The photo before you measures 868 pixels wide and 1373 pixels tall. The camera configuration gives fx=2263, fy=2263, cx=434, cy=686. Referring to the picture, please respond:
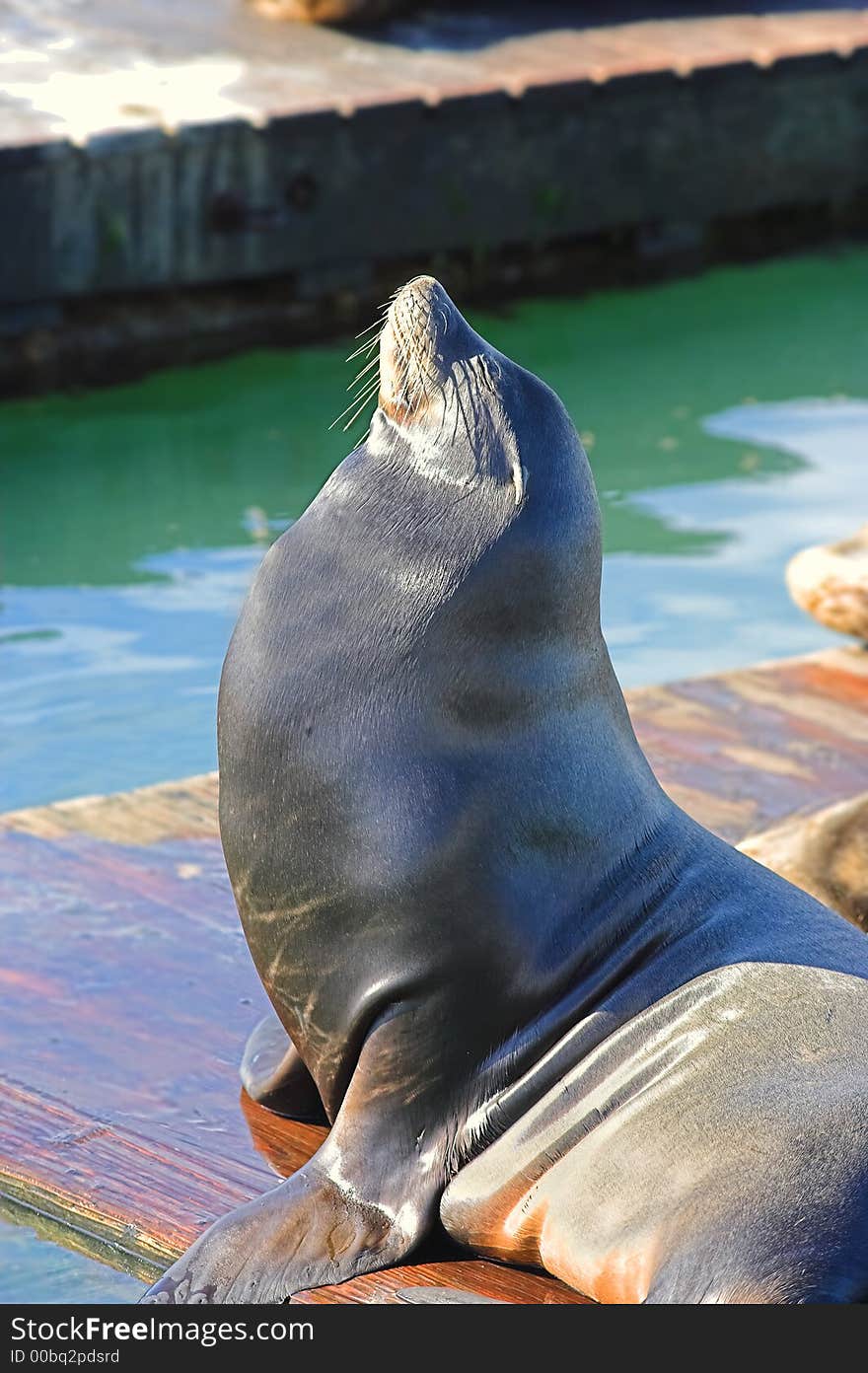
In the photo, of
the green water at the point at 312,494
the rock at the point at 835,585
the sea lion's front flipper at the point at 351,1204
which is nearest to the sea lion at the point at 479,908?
the sea lion's front flipper at the point at 351,1204

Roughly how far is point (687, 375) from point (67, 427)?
307 cm

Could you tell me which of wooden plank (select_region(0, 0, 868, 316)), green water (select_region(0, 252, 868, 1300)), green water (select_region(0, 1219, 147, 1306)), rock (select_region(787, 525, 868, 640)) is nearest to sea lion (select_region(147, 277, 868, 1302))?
green water (select_region(0, 1219, 147, 1306))

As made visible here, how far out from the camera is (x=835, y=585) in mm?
6301

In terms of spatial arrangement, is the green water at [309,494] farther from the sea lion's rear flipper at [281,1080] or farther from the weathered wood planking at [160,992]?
the sea lion's rear flipper at [281,1080]

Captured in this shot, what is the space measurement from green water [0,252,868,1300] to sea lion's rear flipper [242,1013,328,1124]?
2664 millimetres

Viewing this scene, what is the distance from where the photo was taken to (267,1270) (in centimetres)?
305

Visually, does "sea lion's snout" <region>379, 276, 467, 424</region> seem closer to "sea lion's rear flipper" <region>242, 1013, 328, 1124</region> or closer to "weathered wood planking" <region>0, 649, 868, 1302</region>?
"sea lion's rear flipper" <region>242, 1013, 328, 1124</region>

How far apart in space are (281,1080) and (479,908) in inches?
26.2

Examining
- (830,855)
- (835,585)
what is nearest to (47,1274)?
(830,855)

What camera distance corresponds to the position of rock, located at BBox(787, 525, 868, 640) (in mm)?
6258

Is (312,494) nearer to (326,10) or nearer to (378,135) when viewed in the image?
(378,135)

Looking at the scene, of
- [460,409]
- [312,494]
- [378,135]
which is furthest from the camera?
[378,135]

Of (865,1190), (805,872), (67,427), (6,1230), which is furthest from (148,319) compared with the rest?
(865,1190)

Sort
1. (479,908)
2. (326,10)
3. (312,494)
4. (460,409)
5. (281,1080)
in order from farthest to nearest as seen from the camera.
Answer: (326,10), (312,494), (281,1080), (460,409), (479,908)
